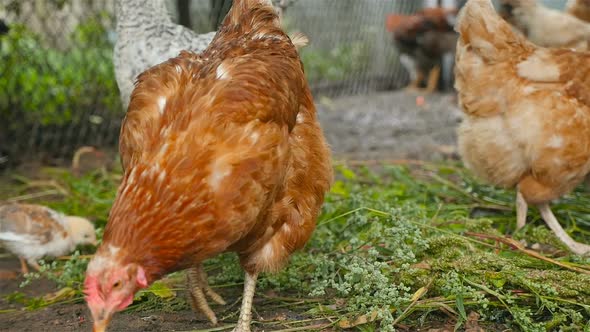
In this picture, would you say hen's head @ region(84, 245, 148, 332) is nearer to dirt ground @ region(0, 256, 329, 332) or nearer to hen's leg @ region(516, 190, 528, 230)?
dirt ground @ region(0, 256, 329, 332)

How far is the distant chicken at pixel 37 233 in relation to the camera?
161 inches

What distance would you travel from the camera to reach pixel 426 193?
4617mm

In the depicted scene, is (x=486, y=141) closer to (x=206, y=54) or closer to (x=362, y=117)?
(x=206, y=54)

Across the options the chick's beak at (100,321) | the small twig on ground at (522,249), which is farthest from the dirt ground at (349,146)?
the chick's beak at (100,321)

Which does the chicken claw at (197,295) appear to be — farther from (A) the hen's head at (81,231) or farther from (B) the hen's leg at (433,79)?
(B) the hen's leg at (433,79)

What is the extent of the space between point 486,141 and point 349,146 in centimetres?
264

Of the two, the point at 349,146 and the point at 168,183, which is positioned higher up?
the point at 168,183

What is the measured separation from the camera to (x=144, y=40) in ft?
14.7

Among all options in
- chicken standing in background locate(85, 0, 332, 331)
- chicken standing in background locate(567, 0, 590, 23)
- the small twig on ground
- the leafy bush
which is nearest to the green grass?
the small twig on ground

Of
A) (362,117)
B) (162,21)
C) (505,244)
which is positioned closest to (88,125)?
(162,21)

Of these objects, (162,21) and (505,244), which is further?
(162,21)

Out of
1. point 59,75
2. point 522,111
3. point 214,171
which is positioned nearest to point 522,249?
point 522,111

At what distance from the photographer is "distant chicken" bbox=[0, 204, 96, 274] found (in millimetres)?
4082

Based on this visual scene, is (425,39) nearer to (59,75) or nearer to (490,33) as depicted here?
(59,75)
